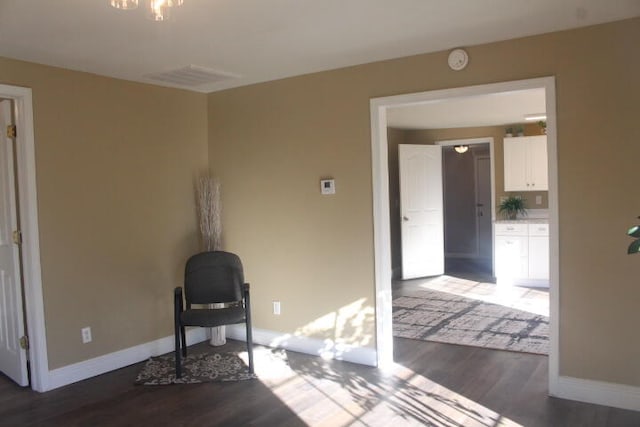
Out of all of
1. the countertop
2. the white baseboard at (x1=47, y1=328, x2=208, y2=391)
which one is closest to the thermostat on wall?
the white baseboard at (x1=47, y1=328, x2=208, y2=391)

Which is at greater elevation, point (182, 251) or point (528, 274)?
point (182, 251)

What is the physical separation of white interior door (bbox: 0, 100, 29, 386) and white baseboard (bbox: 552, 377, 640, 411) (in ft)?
12.2

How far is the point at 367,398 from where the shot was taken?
137 inches

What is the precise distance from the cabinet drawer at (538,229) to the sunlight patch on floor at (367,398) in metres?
3.80

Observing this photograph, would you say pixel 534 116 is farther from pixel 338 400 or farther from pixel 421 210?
pixel 338 400

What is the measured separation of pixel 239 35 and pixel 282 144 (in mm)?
1429

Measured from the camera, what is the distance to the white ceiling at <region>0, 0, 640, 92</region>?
2.71 m

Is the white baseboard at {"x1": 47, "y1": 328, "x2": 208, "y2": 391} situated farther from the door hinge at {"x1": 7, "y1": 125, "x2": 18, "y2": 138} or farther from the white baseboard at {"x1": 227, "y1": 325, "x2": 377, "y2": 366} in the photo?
the door hinge at {"x1": 7, "y1": 125, "x2": 18, "y2": 138}

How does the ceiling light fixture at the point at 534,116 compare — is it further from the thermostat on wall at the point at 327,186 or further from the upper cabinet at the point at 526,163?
the thermostat on wall at the point at 327,186

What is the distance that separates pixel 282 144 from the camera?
4.50m

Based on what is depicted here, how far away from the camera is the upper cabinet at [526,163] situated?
284 inches

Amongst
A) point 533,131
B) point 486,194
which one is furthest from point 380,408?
point 486,194

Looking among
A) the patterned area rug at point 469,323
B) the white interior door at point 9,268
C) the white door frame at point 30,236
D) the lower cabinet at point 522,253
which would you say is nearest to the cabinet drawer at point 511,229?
the lower cabinet at point 522,253

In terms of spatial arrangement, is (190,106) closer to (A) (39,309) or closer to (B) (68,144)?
(B) (68,144)
